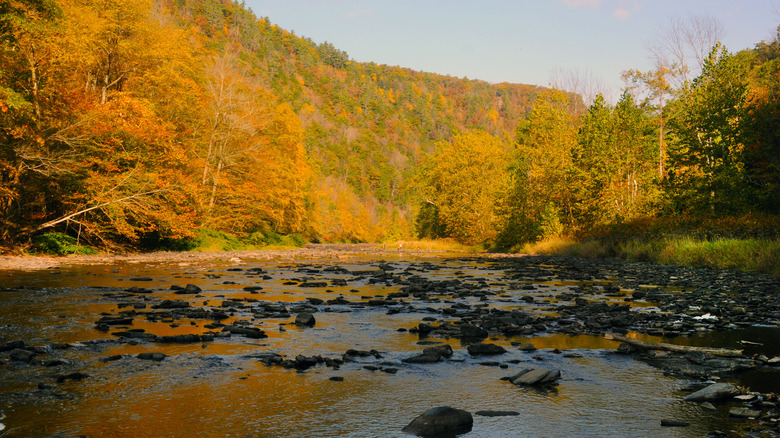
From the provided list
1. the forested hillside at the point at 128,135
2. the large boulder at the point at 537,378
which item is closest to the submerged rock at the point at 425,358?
the large boulder at the point at 537,378

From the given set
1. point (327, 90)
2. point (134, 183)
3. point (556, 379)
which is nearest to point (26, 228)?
point (134, 183)

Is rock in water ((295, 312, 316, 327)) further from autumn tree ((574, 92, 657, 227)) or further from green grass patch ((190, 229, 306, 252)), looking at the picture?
autumn tree ((574, 92, 657, 227))

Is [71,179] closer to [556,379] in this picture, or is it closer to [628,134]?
[556,379]

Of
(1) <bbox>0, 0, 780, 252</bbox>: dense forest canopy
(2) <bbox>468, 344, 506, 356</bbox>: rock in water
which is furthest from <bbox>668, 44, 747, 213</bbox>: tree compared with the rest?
(2) <bbox>468, 344, 506, 356</bbox>: rock in water

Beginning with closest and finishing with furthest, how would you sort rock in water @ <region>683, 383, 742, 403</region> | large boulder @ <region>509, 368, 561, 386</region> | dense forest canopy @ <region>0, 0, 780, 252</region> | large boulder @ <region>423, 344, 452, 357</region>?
1. rock in water @ <region>683, 383, 742, 403</region>
2. large boulder @ <region>509, 368, 561, 386</region>
3. large boulder @ <region>423, 344, 452, 357</region>
4. dense forest canopy @ <region>0, 0, 780, 252</region>

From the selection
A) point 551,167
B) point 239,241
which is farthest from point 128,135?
point 551,167

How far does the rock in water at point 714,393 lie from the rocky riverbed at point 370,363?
4 cm

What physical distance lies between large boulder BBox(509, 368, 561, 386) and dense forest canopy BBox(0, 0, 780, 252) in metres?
18.5

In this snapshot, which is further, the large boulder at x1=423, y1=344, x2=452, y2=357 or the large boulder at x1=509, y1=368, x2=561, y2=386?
the large boulder at x1=423, y1=344, x2=452, y2=357

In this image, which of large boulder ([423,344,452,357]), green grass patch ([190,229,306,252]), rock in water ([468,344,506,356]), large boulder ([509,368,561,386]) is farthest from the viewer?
green grass patch ([190,229,306,252])

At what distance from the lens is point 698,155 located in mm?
27703

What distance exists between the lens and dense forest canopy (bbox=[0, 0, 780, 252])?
20.2 m

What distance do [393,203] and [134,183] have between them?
14406 centimetres

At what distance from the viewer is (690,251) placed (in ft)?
73.7
